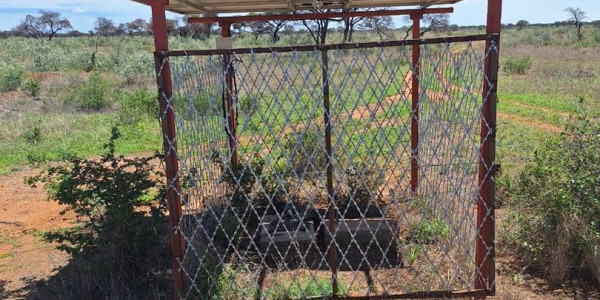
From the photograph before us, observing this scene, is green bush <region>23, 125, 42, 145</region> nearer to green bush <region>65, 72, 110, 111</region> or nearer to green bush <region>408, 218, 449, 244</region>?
green bush <region>65, 72, 110, 111</region>

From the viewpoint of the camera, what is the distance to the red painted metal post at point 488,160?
9.82 feet

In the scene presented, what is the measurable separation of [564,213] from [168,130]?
2.91 m

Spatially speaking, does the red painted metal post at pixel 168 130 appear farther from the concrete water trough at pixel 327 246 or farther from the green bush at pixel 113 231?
the concrete water trough at pixel 327 246

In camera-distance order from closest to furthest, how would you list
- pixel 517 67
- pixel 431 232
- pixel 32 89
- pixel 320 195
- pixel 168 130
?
pixel 168 130 → pixel 431 232 → pixel 320 195 → pixel 32 89 → pixel 517 67

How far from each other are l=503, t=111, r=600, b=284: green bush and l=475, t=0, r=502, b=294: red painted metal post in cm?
68

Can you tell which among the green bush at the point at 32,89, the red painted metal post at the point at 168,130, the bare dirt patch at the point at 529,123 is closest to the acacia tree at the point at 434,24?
the bare dirt patch at the point at 529,123

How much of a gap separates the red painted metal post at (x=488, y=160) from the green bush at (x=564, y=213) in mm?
683

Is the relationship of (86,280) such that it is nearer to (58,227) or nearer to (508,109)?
(58,227)

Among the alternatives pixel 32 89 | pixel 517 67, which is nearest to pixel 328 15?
pixel 32 89

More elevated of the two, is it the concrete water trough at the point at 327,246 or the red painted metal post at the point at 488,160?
the red painted metal post at the point at 488,160

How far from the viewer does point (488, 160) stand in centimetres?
312

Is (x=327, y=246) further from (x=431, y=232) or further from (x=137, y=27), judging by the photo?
(x=137, y=27)

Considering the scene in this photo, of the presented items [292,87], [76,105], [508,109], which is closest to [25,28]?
[76,105]

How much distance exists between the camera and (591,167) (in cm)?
380
